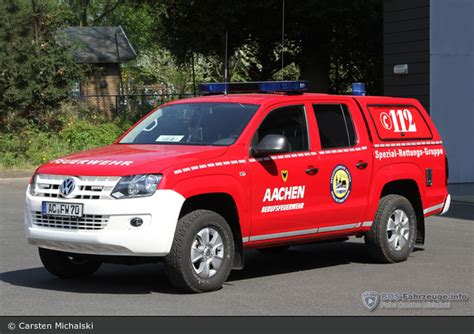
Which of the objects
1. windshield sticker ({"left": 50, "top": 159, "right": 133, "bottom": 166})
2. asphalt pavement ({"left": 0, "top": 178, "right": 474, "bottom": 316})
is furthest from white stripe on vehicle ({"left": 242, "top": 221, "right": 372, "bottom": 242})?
windshield sticker ({"left": 50, "top": 159, "right": 133, "bottom": 166})

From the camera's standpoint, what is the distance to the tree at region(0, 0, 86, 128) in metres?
26.9

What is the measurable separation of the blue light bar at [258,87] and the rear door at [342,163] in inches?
10.0

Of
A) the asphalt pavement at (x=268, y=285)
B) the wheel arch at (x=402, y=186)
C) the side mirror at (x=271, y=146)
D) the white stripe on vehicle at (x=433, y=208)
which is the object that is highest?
the side mirror at (x=271, y=146)

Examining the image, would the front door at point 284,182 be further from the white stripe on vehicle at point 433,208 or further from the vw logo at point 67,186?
the white stripe on vehicle at point 433,208

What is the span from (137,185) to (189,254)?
750 mm

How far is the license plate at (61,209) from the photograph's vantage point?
8.17 metres

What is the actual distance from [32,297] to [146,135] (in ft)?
7.09

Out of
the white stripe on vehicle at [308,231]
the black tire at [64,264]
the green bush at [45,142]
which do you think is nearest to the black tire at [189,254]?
the white stripe on vehicle at [308,231]

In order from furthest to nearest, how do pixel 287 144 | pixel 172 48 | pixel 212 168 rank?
pixel 172 48
pixel 287 144
pixel 212 168

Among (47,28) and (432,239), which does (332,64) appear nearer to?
(47,28)

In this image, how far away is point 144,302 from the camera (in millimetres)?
7898

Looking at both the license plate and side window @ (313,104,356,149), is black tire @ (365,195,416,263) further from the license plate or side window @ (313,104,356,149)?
the license plate

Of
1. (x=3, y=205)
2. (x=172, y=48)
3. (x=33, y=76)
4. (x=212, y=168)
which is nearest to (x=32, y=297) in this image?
(x=212, y=168)

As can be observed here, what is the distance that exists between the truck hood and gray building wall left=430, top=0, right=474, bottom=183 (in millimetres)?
13617
